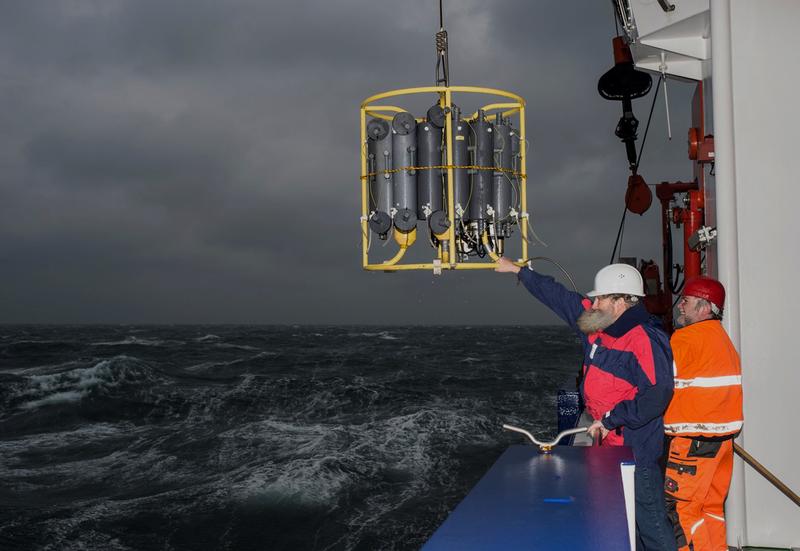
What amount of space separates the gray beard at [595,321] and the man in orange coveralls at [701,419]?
40cm

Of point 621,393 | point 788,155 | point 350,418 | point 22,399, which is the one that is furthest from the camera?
point 22,399

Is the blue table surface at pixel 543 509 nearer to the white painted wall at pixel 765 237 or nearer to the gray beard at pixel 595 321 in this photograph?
the gray beard at pixel 595 321

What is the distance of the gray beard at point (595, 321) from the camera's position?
147 inches

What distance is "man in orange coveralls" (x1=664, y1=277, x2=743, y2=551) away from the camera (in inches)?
146

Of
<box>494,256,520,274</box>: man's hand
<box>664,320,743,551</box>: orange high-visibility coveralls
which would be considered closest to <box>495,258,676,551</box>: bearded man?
<box>664,320,743,551</box>: orange high-visibility coveralls

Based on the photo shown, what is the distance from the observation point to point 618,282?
12.5ft

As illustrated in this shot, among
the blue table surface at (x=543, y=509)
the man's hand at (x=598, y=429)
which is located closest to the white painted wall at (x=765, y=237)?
the man's hand at (x=598, y=429)

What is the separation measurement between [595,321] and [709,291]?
661mm

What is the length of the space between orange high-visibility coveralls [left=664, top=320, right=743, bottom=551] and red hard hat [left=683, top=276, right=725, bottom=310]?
135 millimetres

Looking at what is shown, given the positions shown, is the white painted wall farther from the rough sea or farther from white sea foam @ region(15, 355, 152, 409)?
white sea foam @ region(15, 355, 152, 409)

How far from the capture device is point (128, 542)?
33.0 ft

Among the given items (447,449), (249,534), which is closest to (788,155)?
(249,534)

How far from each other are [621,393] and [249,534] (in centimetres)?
820

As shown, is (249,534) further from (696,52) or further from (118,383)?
(118,383)
